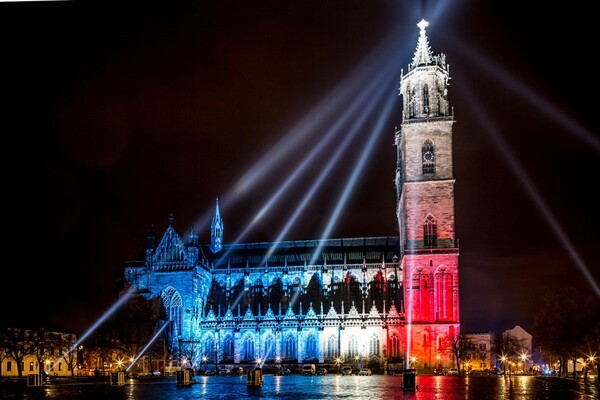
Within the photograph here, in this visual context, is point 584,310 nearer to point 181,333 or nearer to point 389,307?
point 389,307

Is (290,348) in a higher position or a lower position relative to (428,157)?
lower

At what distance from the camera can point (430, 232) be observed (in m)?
99.8

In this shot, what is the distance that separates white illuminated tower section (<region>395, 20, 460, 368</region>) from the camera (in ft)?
318

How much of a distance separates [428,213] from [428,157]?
7.47 metres

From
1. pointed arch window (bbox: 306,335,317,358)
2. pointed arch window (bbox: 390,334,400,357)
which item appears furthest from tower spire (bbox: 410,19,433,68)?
pointed arch window (bbox: 306,335,317,358)

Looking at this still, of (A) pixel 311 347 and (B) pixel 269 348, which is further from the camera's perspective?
(B) pixel 269 348

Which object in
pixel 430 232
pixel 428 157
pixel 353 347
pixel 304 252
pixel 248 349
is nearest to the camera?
pixel 430 232

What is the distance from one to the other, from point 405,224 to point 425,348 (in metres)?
16.4

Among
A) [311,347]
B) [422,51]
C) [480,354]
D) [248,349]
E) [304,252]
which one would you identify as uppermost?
[422,51]

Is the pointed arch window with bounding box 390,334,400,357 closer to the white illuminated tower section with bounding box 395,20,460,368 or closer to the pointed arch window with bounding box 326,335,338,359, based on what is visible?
the white illuminated tower section with bounding box 395,20,460,368

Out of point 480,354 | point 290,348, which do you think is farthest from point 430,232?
point 480,354

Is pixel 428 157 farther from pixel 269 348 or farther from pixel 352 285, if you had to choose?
pixel 269 348

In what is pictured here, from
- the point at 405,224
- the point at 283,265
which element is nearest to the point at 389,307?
the point at 405,224

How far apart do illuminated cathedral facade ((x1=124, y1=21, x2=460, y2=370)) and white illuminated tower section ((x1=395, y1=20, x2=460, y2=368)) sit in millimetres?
133
